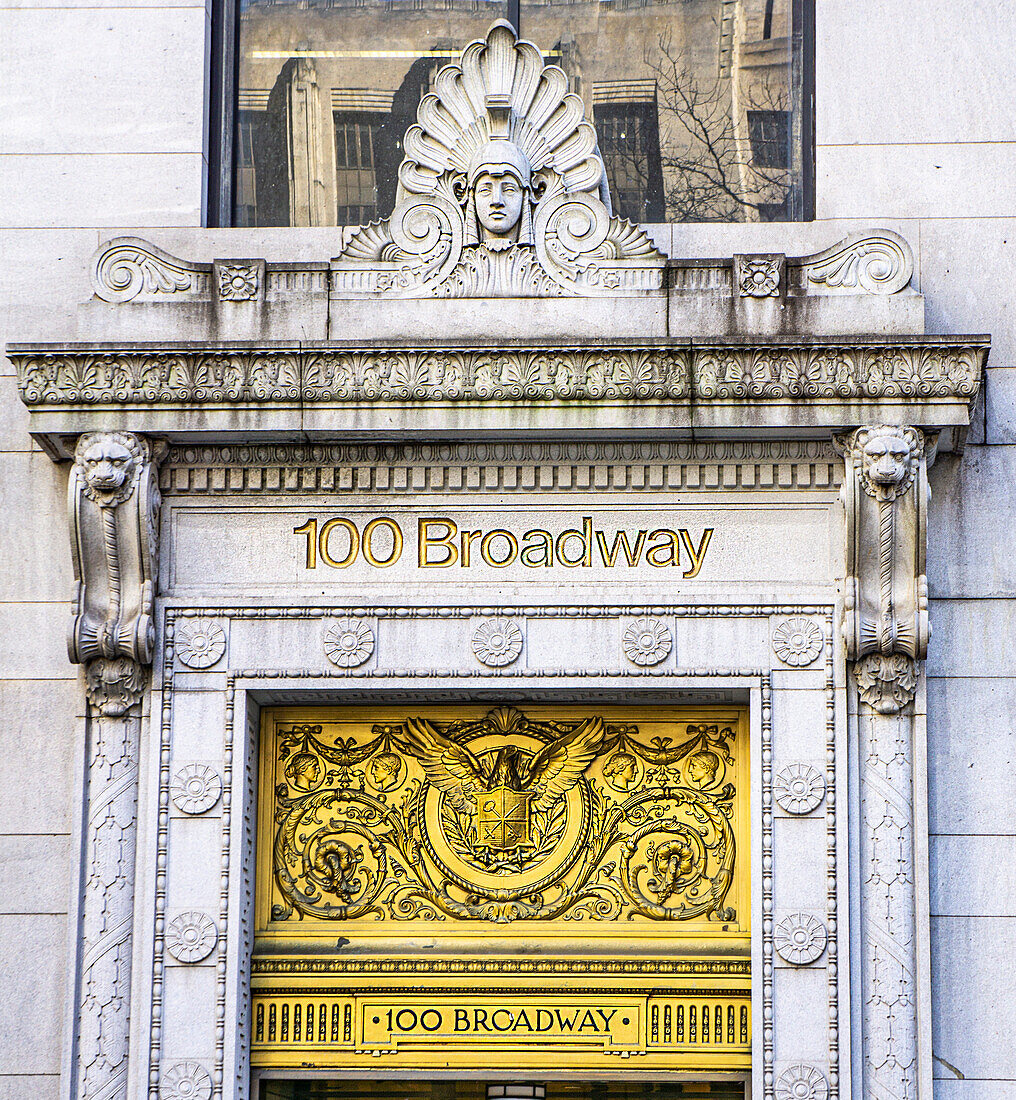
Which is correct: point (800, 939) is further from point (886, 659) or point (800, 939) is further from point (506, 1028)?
point (506, 1028)

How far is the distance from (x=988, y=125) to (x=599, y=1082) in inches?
224

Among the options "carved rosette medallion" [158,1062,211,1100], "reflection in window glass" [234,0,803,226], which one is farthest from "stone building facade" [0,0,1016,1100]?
"reflection in window glass" [234,0,803,226]

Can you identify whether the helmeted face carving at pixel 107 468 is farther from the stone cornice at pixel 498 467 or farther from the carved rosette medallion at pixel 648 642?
the carved rosette medallion at pixel 648 642

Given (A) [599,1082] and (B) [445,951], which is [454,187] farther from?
(A) [599,1082]

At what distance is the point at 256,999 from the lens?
28.4ft

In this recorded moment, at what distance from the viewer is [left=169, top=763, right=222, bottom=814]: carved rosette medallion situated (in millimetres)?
8531

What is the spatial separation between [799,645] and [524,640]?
4.75 ft

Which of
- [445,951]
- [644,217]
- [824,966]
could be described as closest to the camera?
[824,966]

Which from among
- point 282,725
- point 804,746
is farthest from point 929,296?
point 282,725

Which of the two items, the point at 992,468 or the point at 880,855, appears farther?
the point at 992,468

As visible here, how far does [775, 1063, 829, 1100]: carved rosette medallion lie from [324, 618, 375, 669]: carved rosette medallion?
3010 millimetres

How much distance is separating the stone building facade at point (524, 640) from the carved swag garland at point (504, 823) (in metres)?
0.02

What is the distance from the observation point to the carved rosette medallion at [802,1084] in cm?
805

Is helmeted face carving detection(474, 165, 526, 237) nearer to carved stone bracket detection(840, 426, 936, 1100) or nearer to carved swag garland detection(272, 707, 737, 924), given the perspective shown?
carved stone bracket detection(840, 426, 936, 1100)
